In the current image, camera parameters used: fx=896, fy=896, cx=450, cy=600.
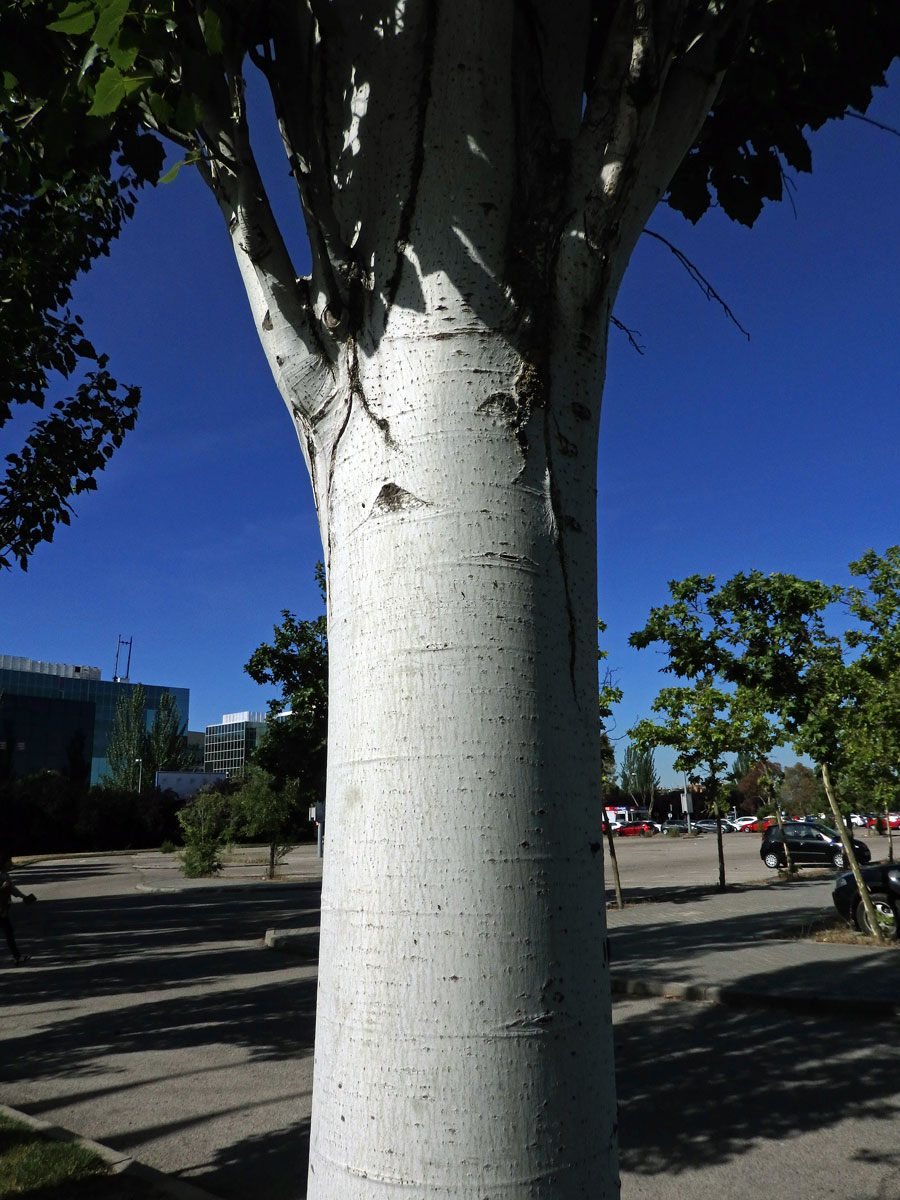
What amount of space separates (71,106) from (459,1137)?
2629mm

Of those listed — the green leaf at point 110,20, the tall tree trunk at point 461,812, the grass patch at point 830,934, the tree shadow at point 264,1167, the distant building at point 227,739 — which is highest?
the distant building at point 227,739

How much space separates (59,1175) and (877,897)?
1039 centimetres

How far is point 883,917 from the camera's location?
1130 cm

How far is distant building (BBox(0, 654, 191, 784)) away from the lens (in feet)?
235

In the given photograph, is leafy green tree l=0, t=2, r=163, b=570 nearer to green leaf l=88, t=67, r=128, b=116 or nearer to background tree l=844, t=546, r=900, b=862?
green leaf l=88, t=67, r=128, b=116

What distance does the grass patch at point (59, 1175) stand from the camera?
13.0 ft

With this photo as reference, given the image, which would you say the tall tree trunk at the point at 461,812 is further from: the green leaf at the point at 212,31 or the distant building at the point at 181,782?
the distant building at the point at 181,782

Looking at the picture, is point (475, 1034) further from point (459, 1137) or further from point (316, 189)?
point (316, 189)

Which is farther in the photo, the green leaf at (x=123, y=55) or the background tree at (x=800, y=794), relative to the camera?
the background tree at (x=800, y=794)

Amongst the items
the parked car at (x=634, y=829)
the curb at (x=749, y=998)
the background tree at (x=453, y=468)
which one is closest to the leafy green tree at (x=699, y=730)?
the curb at (x=749, y=998)

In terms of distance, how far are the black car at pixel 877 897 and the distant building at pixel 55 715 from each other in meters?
49.0

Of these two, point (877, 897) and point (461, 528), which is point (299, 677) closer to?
point (877, 897)

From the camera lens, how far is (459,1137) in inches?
52.0

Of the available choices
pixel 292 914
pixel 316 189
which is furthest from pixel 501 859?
pixel 292 914
